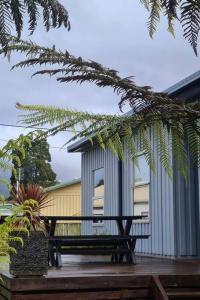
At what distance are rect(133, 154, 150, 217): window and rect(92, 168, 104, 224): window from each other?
2338 mm

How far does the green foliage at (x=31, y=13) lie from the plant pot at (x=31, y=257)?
2495 millimetres

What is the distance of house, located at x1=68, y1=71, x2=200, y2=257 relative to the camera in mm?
8680

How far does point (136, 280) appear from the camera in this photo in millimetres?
5316

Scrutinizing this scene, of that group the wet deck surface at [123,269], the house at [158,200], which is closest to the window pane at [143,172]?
the house at [158,200]

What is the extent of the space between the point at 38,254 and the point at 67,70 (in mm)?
3900

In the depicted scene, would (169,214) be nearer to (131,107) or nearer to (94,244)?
(94,244)

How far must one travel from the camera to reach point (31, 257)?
512 cm

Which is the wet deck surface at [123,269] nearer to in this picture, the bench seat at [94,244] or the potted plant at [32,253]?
the bench seat at [94,244]

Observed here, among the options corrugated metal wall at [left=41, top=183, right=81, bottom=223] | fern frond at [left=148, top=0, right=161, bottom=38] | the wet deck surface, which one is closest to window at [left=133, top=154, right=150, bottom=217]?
the wet deck surface

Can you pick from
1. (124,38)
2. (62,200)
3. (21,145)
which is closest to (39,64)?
(21,145)

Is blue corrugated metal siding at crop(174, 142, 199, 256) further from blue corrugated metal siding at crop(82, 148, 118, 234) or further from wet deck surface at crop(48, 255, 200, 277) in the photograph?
blue corrugated metal siding at crop(82, 148, 118, 234)

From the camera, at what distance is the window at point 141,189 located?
33.1 ft

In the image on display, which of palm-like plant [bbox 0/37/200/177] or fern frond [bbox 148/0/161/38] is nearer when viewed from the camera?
palm-like plant [bbox 0/37/200/177]

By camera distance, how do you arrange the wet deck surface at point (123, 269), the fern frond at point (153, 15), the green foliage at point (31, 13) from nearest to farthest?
1. the fern frond at point (153, 15)
2. the green foliage at point (31, 13)
3. the wet deck surface at point (123, 269)
